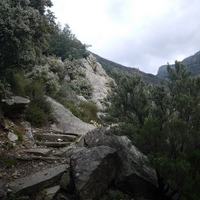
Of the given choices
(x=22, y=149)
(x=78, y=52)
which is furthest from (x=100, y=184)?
(x=78, y=52)

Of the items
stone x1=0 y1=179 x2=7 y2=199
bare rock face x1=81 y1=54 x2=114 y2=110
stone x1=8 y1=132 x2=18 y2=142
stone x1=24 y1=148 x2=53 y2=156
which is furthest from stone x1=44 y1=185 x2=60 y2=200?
bare rock face x1=81 y1=54 x2=114 y2=110

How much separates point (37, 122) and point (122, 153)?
406cm

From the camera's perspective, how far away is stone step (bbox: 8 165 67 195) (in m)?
5.14

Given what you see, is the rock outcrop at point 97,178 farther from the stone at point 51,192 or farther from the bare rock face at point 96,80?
the bare rock face at point 96,80

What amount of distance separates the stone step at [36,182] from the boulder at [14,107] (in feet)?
9.63

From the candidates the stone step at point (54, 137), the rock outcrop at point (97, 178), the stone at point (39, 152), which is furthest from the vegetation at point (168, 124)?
the stone step at point (54, 137)

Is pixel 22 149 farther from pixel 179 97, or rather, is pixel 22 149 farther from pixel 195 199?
pixel 195 199

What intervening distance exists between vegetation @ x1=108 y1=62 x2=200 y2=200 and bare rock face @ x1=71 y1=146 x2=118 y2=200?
0.61 metres

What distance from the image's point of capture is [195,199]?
419 cm

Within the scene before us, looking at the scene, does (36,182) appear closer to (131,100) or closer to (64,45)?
(131,100)

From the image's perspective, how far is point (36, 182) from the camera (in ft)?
17.4

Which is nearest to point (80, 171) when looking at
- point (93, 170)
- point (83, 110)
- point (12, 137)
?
point (93, 170)

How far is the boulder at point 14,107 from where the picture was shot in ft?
26.6

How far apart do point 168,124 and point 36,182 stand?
2.57 m
